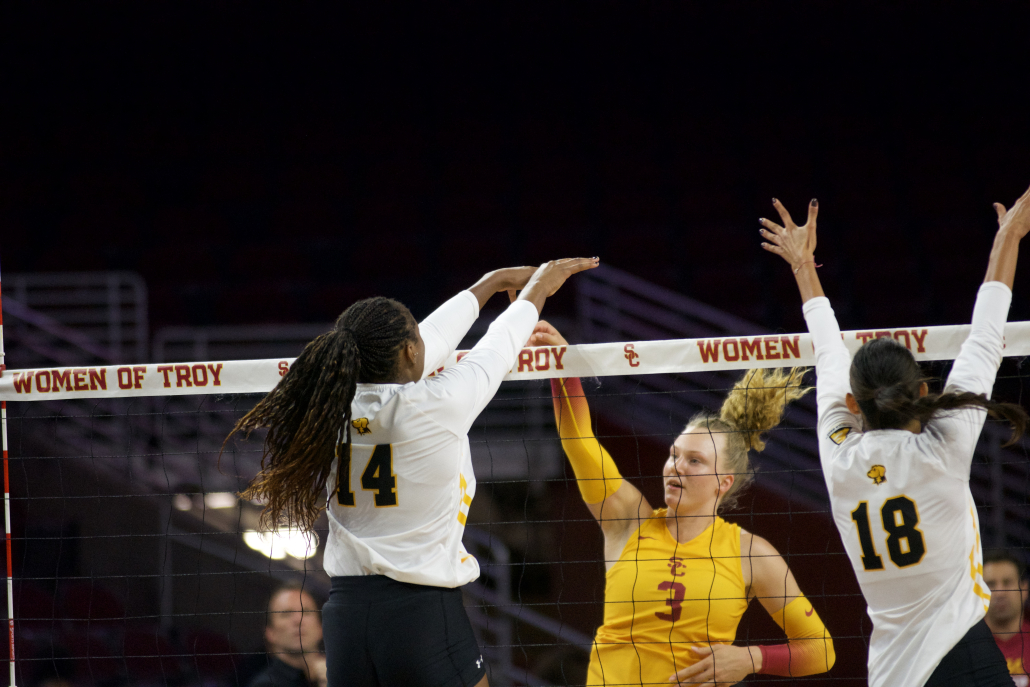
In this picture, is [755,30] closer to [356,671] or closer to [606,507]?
[606,507]

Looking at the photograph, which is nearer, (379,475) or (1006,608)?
(379,475)

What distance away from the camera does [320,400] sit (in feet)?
6.29

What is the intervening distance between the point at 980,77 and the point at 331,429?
9.56 meters

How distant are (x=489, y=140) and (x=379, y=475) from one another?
26.7 ft

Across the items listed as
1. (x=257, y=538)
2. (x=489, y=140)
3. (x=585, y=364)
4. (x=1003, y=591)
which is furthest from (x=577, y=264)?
(x=489, y=140)

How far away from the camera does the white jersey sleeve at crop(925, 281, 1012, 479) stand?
6.61 ft

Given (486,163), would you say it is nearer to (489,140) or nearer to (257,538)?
(489,140)

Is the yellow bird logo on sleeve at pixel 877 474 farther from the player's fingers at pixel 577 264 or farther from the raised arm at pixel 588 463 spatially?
the raised arm at pixel 588 463

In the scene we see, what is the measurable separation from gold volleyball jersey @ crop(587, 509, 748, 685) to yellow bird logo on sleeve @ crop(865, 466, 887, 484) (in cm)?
99

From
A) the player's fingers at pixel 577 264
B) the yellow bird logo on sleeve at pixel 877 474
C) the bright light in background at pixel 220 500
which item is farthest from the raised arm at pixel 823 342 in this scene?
the bright light in background at pixel 220 500

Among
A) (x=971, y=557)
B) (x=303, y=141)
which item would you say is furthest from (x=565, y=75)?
(x=971, y=557)

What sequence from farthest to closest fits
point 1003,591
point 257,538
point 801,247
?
point 257,538
point 1003,591
point 801,247

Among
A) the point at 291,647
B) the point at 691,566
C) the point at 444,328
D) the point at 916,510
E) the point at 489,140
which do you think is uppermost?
the point at 489,140

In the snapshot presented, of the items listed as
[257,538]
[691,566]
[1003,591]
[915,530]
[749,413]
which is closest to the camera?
[915,530]
